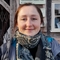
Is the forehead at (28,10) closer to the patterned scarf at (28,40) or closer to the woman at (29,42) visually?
the woman at (29,42)

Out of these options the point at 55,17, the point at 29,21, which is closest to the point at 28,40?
the point at 29,21

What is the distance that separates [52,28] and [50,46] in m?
3.75

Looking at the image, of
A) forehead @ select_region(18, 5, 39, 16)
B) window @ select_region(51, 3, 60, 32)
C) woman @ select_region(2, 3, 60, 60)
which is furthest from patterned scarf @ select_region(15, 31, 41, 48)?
window @ select_region(51, 3, 60, 32)

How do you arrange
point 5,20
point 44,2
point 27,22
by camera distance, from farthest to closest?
point 5,20
point 44,2
point 27,22

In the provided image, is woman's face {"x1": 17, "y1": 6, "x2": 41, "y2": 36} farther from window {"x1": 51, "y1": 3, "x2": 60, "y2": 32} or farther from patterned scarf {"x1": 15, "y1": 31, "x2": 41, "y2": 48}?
window {"x1": 51, "y1": 3, "x2": 60, "y2": 32}

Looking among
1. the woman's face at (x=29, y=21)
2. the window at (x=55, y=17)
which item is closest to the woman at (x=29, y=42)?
the woman's face at (x=29, y=21)

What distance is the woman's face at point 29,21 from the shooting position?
159 centimetres

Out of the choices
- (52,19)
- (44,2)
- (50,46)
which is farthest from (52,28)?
(50,46)

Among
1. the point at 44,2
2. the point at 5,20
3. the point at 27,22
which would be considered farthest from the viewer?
the point at 5,20

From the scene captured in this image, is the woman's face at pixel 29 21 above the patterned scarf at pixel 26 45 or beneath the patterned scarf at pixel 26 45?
above

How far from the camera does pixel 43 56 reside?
64.7 inches

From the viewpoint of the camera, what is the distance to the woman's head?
159 cm

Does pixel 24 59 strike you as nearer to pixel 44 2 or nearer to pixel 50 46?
pixel 50 46

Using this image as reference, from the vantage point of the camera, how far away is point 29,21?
1589 millimetres
